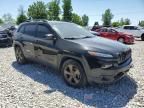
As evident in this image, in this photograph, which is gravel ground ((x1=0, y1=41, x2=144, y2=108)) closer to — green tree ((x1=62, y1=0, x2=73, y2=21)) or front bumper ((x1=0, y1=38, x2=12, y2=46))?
front bumper ((x1=0, y1=38, x2=12, y2=46))

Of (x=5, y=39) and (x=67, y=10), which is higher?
(x=67, y=10)

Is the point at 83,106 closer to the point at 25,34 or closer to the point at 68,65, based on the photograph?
the point at 68,65

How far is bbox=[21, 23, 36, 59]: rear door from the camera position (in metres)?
7.52

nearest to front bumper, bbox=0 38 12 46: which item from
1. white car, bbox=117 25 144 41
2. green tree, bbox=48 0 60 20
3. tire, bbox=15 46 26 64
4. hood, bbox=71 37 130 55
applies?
tire, bbox=15 46 26 64

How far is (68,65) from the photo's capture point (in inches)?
235

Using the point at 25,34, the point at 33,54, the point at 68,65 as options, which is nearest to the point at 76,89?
the point at 68,65

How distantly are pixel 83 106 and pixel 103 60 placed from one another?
114 cm

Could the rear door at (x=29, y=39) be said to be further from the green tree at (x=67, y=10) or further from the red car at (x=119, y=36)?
the green tree at (x=67, y=10)

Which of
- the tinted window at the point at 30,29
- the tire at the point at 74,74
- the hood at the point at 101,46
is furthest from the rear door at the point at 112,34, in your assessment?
the tire at the point at 74,74

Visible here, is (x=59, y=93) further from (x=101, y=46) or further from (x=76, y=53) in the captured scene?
(x=101, y=46)

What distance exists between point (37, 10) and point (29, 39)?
46692 millimetres

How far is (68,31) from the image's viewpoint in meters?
6.82

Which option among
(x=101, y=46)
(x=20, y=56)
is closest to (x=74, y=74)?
(x=101, y=46)

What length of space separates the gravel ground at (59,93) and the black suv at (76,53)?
1.18 ft
